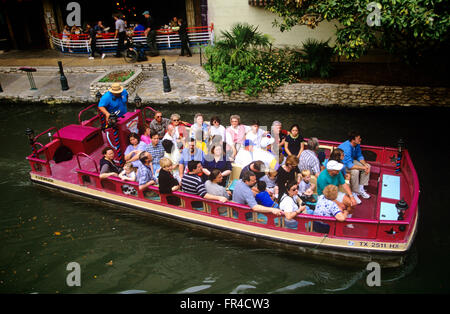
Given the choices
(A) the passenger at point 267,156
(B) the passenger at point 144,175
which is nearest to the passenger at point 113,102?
(B) the passenger at point 144,175

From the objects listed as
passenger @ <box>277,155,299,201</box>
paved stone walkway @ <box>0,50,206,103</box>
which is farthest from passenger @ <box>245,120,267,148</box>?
paved stone walkway @ <box>0,50,206,103</box>

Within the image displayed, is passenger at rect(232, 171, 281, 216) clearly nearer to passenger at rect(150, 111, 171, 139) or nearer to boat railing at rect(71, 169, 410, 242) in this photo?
boat railing at rect(71, 169, 410, 242)

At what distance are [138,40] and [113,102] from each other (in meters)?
10.4

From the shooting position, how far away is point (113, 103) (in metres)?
9.96

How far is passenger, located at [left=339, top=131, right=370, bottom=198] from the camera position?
27.7 ft

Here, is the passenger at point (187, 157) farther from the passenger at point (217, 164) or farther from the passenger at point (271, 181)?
the passenger at point (271, 181)

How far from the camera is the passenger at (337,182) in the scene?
24.8ft

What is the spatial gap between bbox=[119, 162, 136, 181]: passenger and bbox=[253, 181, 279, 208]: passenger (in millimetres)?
3064

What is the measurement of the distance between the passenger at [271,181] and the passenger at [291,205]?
1.76 ft

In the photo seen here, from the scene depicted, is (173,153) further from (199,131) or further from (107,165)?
(107,165)

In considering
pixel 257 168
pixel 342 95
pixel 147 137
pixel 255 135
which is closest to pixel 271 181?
pixel 257 168

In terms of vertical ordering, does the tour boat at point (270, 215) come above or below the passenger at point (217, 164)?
below
